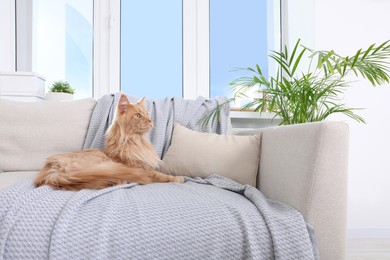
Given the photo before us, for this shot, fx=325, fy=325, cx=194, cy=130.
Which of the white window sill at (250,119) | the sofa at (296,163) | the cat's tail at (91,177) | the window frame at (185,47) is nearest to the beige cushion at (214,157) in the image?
the sofa at (296,163)

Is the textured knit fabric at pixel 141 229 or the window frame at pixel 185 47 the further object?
the window frame at pixel 185 47

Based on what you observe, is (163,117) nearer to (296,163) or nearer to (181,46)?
(296,163)

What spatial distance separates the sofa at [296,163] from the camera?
41.6 inches

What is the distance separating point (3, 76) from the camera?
2.09 meters

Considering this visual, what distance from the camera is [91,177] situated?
1.20m

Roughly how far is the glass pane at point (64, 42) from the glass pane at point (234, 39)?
103 cm

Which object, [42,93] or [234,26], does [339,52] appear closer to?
[234,26]

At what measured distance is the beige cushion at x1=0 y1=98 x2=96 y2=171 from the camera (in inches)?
68.4

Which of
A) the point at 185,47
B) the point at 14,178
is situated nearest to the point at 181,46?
the point at 185,47

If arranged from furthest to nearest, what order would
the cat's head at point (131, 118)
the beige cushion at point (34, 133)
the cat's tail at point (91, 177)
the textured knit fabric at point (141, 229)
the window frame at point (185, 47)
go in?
the window frame at point (185, 47), the beige cushion at point (34, 133), the cat's head at point (131, 118), the cat's tail at point (91, 177), the textured knit fabric at point (141, 229)

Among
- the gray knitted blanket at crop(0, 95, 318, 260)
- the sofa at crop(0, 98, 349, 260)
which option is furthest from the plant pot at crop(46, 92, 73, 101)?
the gray knitted blanket at crop(0, 95, 318, 260)

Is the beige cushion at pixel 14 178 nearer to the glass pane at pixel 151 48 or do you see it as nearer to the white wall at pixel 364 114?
the glass pane at pixel 151 48

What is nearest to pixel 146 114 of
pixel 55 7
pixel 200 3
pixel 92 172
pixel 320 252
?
pixel 92 172

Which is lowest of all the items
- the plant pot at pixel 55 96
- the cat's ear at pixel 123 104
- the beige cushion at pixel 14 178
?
the beige cushion at pixel 14 178
